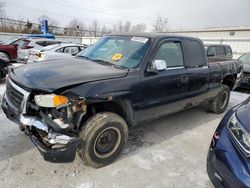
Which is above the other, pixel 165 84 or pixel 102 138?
pixel 165 84

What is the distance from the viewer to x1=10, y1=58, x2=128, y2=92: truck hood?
255cm

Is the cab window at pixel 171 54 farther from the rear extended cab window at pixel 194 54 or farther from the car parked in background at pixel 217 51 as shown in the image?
the car parked in background at pixel 217 51

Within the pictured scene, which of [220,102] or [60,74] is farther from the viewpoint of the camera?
[220,102]

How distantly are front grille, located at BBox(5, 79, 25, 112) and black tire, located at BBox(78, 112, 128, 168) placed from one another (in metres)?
0.88

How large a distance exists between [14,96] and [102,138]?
4.32 ft

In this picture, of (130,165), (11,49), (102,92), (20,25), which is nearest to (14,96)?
(102,92)

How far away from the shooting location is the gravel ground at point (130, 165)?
2680 millimetres

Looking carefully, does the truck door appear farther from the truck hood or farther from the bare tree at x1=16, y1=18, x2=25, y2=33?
the bare tree at x1=16, y1=18, x2=25, y2=33

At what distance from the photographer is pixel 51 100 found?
94.8 inches

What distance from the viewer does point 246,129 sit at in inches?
83.0

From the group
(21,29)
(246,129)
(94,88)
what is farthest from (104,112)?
(21,29)

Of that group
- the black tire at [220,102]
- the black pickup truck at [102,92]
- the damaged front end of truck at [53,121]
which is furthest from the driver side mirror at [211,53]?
the damaged front end of truck at [53,121]

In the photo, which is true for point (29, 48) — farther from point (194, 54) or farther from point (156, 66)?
point (156, 66)

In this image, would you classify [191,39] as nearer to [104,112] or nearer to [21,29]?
[104,112]
